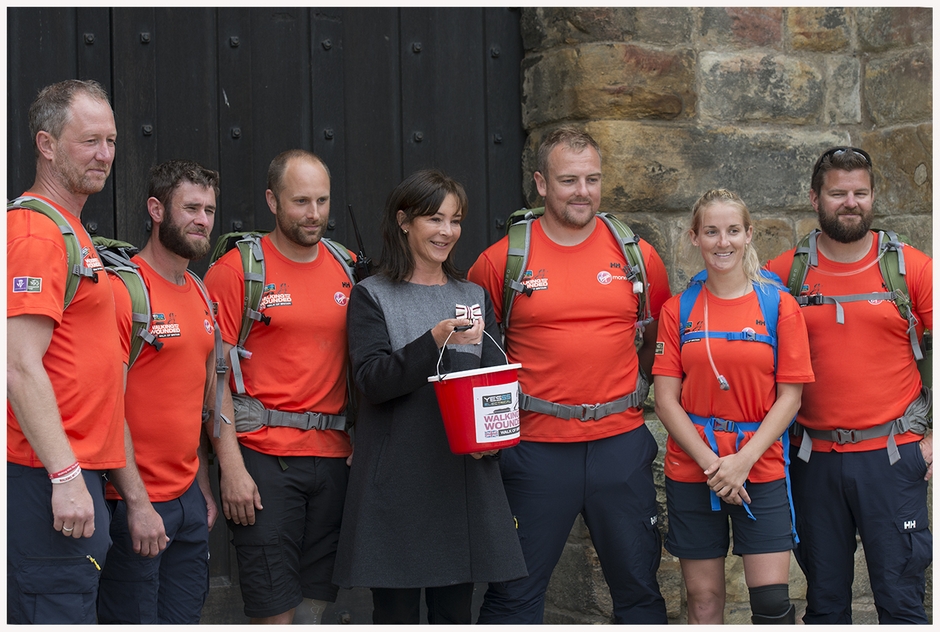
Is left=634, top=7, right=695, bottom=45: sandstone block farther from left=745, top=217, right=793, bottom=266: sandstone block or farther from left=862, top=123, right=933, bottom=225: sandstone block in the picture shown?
left=862, top=123, right=933, bottom=225: sandstone block

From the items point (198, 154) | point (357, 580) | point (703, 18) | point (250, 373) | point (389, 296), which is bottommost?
point (357, 580)

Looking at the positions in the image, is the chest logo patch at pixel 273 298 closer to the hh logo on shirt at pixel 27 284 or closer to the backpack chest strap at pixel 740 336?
the hh logo on shirt at pixel 27 284

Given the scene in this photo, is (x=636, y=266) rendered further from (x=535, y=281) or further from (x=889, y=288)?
(x=889, y=288)

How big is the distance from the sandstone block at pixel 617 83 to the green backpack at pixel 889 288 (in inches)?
40.6

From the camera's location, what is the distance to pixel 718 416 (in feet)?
11.8

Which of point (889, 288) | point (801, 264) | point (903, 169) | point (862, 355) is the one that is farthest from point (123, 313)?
point (903, 169)

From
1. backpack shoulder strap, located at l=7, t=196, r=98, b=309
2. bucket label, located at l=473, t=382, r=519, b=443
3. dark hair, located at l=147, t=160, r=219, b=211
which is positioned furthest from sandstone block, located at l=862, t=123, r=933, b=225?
backpack shoulder strap, located at l=7, t=196, r=98, b=309

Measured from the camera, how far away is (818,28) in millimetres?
4840

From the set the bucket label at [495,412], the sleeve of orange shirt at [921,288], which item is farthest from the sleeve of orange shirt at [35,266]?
the sleeve of orange shirt at [921,288]

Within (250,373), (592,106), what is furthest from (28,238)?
(592,106)

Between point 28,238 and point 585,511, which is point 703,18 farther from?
point 28,238

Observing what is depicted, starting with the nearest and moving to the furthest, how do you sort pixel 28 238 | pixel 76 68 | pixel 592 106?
1. pixel 28 238
2. pixel 76 68
3. pixel 592 106

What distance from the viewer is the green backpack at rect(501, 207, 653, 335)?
3.78 meters

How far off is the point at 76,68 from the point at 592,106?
2200 mm
